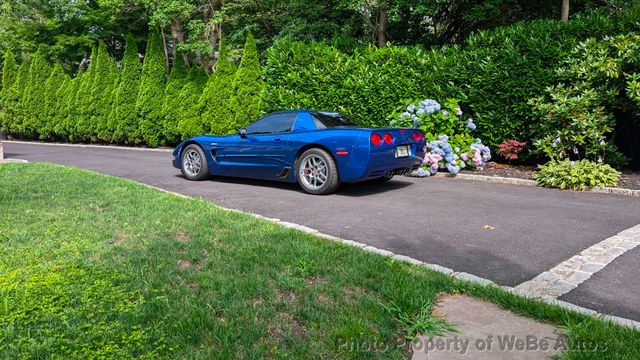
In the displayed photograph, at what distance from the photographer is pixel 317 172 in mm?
7125

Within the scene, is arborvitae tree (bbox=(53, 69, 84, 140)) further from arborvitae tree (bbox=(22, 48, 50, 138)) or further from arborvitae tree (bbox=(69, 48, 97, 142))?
arborvitae tree (bbox=(22, 48, 50, 138))

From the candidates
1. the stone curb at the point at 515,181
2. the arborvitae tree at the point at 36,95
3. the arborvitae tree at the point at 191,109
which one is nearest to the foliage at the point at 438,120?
the stone curb at the point at 515,181

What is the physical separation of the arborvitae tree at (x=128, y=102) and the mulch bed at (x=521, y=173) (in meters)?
14.4

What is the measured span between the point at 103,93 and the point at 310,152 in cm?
1698

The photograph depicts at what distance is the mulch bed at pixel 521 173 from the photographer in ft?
25.3

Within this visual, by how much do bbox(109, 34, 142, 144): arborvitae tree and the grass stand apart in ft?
49.8

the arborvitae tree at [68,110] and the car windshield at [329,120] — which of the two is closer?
the car windshield at [329,120]

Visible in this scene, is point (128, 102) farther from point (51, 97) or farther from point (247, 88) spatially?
point (247, 88)

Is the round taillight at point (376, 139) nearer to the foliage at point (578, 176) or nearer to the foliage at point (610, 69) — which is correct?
the foliage at point (578, 176)

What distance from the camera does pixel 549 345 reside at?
A: 2.50 metres

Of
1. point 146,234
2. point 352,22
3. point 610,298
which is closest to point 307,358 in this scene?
point 610,298

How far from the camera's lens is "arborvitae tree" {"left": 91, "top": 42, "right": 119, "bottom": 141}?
2031cm

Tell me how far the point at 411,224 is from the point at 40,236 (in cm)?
378

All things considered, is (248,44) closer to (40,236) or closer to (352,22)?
(352,22)
